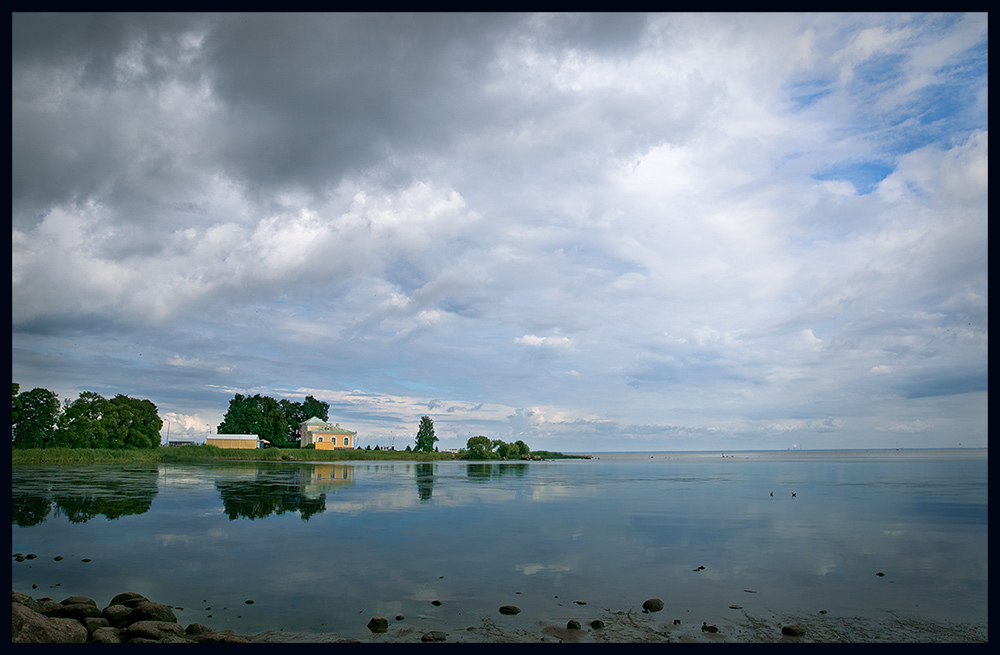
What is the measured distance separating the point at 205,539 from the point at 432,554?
10.0m

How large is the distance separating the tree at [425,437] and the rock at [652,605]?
12394 centimetres

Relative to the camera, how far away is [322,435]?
384 ft

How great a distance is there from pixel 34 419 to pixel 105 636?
79.4 meters

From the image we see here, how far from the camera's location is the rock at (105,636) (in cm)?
1134

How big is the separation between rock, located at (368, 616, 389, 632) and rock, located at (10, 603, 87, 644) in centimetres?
582

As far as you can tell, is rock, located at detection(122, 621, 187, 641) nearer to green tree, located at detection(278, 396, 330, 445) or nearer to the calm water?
the calm water

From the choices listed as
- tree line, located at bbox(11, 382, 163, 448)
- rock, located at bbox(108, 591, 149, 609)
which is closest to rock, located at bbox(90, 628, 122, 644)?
rock, located at bbox(108, 591, 149, 609)

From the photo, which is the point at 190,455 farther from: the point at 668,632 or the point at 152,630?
the point at 668,632

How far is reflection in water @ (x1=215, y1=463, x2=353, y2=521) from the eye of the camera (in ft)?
102

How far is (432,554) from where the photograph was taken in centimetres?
2122
